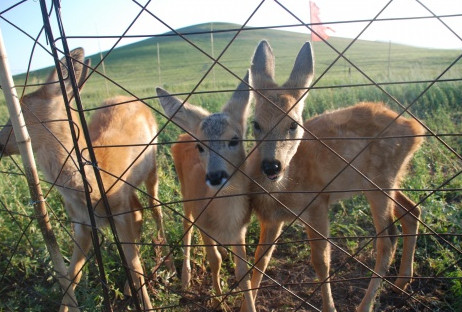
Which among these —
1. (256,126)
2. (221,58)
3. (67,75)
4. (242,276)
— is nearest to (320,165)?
(256,126)

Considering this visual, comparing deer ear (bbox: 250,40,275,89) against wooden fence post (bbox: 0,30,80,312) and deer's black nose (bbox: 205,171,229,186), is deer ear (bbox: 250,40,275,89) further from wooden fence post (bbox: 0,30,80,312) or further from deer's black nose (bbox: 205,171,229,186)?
wooden fence post (bbox: 0,30,80,312)

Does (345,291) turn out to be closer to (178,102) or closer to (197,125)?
(197,125)

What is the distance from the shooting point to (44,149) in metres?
3.68

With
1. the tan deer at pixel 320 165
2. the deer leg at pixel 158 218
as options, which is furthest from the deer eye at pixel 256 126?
the deer leg at pixel 158 218

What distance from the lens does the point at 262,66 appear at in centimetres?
439

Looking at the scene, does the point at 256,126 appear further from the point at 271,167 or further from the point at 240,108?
the point at 271,167

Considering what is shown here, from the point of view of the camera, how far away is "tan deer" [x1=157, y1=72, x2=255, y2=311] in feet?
11.9

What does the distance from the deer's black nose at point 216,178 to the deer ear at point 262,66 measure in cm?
136

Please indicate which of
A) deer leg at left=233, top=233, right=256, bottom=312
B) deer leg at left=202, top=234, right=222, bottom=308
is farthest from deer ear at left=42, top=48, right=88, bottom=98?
deer leg at left=233, top=233, right=256, bottom=312

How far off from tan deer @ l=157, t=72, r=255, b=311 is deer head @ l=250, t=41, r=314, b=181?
0.24 m

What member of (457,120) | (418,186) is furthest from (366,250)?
(457,120)

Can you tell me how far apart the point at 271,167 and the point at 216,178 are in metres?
0.50

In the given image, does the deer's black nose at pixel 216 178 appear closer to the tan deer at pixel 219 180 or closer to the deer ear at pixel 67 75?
the tan deer at pixel 219 180

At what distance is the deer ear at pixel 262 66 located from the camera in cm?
433
